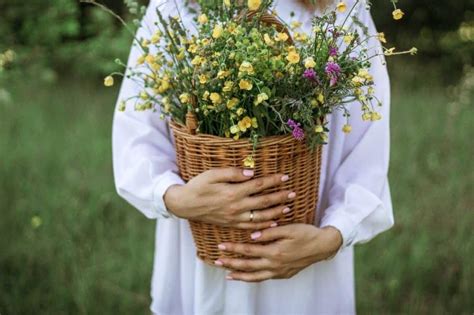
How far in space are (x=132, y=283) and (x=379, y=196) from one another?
1756 millimetres

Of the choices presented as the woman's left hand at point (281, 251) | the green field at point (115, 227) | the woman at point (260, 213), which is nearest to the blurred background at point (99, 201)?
the green field at point (115, 227)

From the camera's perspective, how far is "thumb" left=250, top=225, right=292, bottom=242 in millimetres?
1644

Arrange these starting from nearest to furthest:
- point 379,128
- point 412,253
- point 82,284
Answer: point 379,128 < point 82,284 < point 412,253

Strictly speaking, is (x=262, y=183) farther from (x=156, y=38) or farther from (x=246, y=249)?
(x=156, y=38)

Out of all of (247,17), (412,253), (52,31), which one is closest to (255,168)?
(247,17)

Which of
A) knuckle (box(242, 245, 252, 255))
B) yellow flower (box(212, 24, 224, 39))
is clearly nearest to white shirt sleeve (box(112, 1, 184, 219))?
knuckle (box(242, 245, 252, 255))

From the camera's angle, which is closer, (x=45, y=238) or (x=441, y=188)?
(x=45, y=238)

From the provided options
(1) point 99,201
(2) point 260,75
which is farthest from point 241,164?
(1) point 99,201

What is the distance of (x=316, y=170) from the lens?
1686 millimetres

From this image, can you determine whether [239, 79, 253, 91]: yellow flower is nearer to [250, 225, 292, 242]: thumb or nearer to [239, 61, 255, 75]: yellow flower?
[239, 61, 255, 75]: yellow flower

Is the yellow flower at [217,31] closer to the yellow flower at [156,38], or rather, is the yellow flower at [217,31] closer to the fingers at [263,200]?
the yellow flower at [156,38]

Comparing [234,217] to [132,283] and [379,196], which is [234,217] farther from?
[132,283]

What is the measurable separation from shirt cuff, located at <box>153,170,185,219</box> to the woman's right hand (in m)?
0.07

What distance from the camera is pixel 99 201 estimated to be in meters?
3.91
